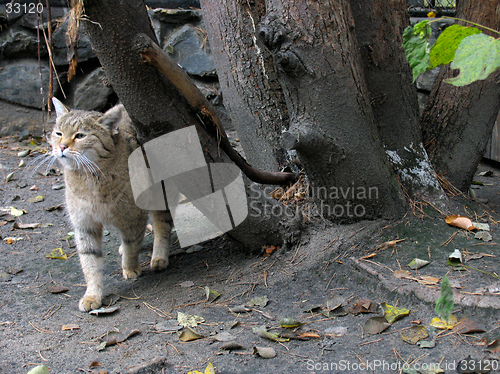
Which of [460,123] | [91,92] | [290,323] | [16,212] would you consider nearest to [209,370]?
[290,323]

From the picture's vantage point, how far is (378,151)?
2795 millimetres

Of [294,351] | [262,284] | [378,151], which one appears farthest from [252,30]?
[294,351]

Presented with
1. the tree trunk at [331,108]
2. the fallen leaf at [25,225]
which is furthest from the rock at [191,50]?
the tree trunk at [331,108]

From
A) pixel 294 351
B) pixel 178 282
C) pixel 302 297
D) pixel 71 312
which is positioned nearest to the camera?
pixel 294 351

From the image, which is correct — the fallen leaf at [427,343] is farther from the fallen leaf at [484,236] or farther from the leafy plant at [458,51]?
the leafy plant at [458,51]

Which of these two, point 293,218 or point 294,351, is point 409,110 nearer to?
point 293,218

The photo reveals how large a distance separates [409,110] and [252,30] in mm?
1317

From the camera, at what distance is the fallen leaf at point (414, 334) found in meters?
1.96

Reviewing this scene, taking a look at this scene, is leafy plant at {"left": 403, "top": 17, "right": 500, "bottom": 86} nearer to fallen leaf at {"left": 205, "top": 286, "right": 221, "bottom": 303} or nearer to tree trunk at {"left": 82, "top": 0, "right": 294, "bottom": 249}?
tree trunk at {"left": 82, "top": 0, "right": 294, "bottom": 249}

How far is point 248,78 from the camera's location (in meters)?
3.37

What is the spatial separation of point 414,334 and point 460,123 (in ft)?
6.48

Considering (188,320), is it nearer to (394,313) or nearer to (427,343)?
(394,313)

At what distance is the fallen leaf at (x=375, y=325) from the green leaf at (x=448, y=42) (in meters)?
1.24

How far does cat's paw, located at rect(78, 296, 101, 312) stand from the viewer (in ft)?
8.86
